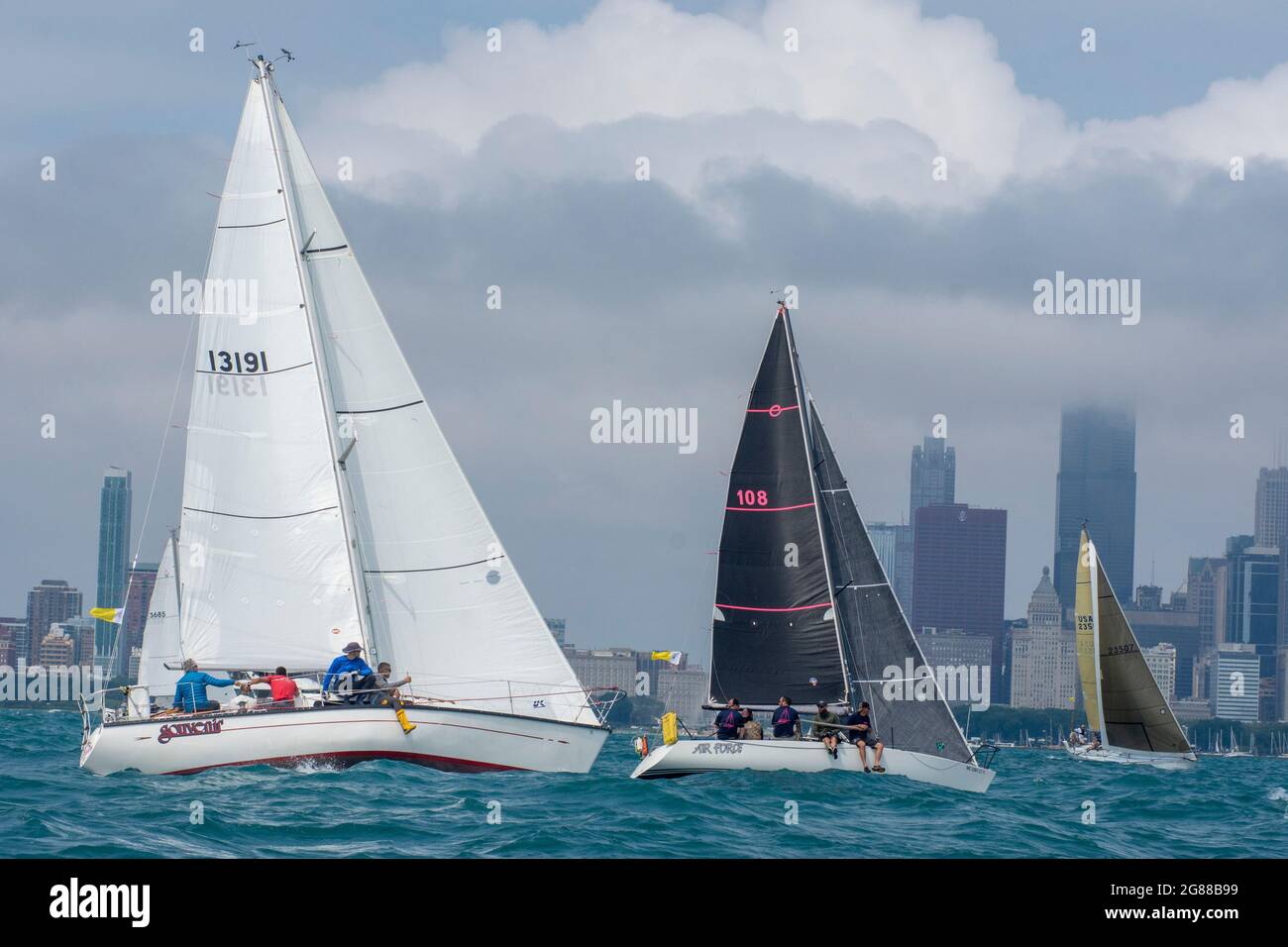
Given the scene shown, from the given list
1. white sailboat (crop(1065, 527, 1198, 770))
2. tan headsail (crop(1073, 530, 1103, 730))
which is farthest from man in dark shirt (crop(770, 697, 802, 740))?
tan headsail (crop(1073, 530, 1103, 730))

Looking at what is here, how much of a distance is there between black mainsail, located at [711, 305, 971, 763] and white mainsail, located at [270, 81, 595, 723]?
524 cm

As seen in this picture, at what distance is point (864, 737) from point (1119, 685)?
3307 centimetres

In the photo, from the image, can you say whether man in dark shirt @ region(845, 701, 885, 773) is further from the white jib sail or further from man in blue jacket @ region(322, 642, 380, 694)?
the white jib sail

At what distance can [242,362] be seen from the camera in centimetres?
2548

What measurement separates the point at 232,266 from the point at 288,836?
1172 centimetres

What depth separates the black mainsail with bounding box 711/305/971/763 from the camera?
2927cm

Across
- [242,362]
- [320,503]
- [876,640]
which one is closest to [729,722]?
[876,640]

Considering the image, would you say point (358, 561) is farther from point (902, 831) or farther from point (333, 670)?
point (902, 831)

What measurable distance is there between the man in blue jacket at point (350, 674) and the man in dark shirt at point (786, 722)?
24.8 feet

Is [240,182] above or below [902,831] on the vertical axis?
above

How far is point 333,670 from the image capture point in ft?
78.0
